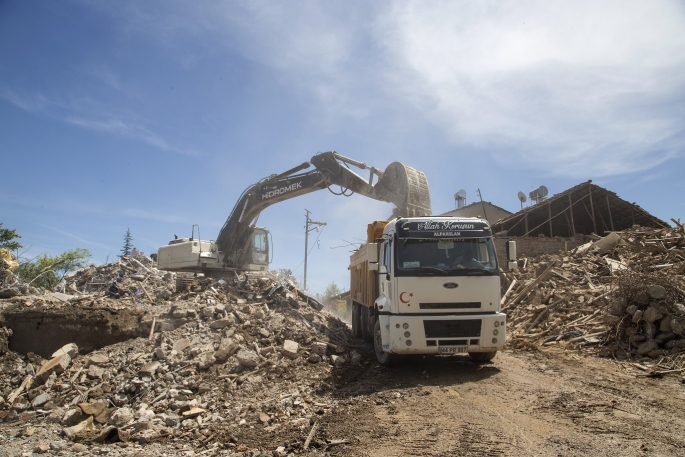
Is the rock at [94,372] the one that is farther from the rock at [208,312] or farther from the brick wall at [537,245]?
the brick wall at [537,245]

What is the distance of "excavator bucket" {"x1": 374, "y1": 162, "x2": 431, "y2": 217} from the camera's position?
1029 cm

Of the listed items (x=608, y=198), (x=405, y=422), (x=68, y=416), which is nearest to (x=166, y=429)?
(x=68, y=416)

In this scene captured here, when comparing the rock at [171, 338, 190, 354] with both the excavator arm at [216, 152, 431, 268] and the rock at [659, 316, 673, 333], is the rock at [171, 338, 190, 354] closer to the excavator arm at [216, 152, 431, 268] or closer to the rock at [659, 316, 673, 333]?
the excavator arm at [216, 152, 431, 268]

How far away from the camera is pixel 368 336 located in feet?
38.8

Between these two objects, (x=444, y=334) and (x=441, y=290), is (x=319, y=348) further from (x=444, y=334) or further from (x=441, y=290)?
(x=441, y=290)

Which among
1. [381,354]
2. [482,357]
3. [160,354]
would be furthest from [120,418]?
[482,357]

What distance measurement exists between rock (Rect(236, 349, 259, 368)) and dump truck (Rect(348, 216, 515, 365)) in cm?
278

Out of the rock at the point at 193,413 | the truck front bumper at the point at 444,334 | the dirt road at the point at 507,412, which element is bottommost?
the rock at the point at 193,413

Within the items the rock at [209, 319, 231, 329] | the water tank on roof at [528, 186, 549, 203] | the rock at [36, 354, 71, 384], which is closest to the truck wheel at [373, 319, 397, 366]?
the rock at [209, 319, 231, 329]

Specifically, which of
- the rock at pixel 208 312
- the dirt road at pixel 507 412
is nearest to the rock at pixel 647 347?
the dirt road at pixel 507 412

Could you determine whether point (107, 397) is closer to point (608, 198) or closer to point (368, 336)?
point (368, 336)

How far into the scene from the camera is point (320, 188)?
1392cm

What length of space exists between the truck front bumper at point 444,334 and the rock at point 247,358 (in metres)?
3.11

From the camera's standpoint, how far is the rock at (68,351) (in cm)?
952
